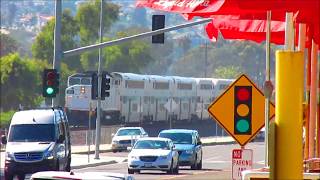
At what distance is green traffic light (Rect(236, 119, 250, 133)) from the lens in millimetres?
16297

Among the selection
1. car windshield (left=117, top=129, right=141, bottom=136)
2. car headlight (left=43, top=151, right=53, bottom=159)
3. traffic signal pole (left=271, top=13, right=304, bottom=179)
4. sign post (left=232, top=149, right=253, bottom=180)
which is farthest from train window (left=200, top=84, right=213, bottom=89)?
traffic signal pole (left=271, top=13, right=304, bottom=179)

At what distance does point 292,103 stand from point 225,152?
55529 mm

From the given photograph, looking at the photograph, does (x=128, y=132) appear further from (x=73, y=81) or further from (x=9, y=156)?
(x=9, y=156)

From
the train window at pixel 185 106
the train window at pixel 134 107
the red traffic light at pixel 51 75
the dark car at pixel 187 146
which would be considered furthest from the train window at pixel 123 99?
the red traffic light at pixel 51 75

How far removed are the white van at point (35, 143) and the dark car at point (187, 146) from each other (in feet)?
30.2

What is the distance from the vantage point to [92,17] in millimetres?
107000

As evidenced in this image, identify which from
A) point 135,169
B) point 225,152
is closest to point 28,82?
point 225,152

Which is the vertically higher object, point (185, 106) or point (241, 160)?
point (185, 106)

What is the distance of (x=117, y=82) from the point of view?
73.8m

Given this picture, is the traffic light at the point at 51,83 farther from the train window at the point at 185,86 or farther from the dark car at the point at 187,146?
the train window at the point at 185,86

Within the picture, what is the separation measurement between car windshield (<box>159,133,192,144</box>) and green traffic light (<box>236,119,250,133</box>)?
94.0 feet

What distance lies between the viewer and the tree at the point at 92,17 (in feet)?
346

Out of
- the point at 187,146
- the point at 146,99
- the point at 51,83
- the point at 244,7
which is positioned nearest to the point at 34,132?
the point at 51,83

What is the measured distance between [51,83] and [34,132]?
323 cm
